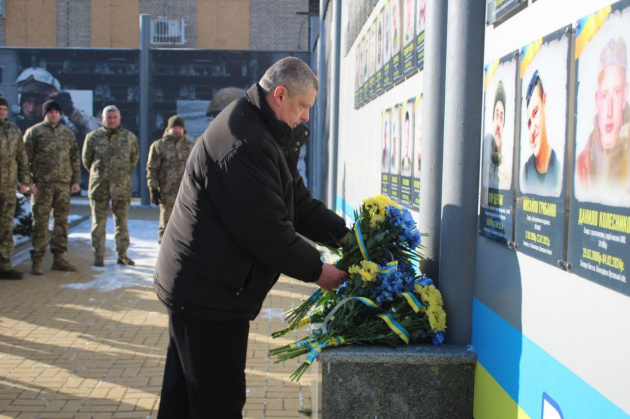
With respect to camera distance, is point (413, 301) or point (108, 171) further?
point (108, 171)

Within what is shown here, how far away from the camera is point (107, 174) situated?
8898 millimetres

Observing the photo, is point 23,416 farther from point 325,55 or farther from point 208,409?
point 325,55

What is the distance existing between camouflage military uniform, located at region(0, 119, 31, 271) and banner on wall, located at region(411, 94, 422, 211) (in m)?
5.38

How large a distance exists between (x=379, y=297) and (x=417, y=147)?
3.61 feet

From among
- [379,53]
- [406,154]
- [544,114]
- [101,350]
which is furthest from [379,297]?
[101,350]

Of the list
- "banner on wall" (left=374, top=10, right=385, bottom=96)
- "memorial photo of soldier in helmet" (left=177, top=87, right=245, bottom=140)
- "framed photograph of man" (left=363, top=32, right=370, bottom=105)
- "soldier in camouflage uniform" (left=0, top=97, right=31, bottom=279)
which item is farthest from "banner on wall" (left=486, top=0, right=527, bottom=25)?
"memorial photo of soldier in helmet" (left=177, top=87, right=245, bottom=140)

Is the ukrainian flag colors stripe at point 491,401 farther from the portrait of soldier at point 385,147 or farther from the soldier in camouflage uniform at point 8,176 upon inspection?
the soldier in camouflage uniform at point 8,176

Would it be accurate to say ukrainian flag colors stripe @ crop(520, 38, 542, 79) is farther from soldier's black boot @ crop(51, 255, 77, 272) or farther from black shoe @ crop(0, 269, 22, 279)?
soldier's black boot @ crop(51, 255, 77, 272)

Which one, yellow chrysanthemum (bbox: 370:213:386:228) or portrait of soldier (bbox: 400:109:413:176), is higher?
portrait of soldier (bbox: 400:109:413:176)

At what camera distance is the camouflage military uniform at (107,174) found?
8906 mm

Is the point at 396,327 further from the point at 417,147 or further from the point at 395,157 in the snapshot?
the point at 395,157

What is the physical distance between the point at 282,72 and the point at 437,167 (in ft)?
2.92

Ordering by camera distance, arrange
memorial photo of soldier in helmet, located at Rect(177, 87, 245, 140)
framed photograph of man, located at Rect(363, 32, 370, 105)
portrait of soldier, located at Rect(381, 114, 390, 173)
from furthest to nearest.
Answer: memorial photo of soldier in helmet, located at Rect(177, 87, 245, 140)
framed photograph of man, located at Rect(363, 32, 370, 105)
portrait of soldier, located at Rect(381, 114, 390, 173)

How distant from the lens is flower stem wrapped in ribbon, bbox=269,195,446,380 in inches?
125
